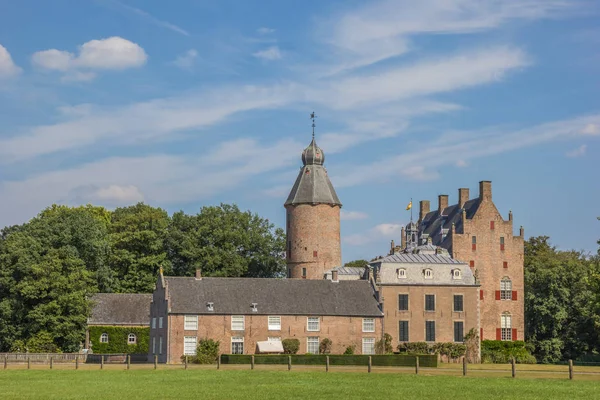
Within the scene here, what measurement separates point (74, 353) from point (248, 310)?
11.4 m

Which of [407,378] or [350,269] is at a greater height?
[350,269]

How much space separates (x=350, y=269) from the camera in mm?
67875

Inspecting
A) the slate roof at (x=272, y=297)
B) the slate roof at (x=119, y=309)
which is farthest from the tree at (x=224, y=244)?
the slate roof at (x=272, y=297)

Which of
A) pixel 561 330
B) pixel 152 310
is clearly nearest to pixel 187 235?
pixel 152 310

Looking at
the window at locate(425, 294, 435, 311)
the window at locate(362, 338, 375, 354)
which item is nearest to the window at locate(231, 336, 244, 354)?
the window at locate(362, 338, 375, 354)

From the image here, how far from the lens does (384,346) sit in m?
59.4

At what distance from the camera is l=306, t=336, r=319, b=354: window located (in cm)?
5841

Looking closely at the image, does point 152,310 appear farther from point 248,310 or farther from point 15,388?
point 15,388

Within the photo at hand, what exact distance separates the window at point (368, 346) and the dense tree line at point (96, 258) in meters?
14.6

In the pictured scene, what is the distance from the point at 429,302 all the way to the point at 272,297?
10.5m

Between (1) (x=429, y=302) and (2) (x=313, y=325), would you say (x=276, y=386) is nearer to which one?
(2) (x=313, y=325)

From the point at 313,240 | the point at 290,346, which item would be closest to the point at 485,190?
the point at 313,240

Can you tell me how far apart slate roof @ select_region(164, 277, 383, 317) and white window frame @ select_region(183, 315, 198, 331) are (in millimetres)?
358

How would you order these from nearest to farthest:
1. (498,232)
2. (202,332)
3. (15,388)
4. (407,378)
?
(15,388) → (407,378) → (202,332) → (498,232)
